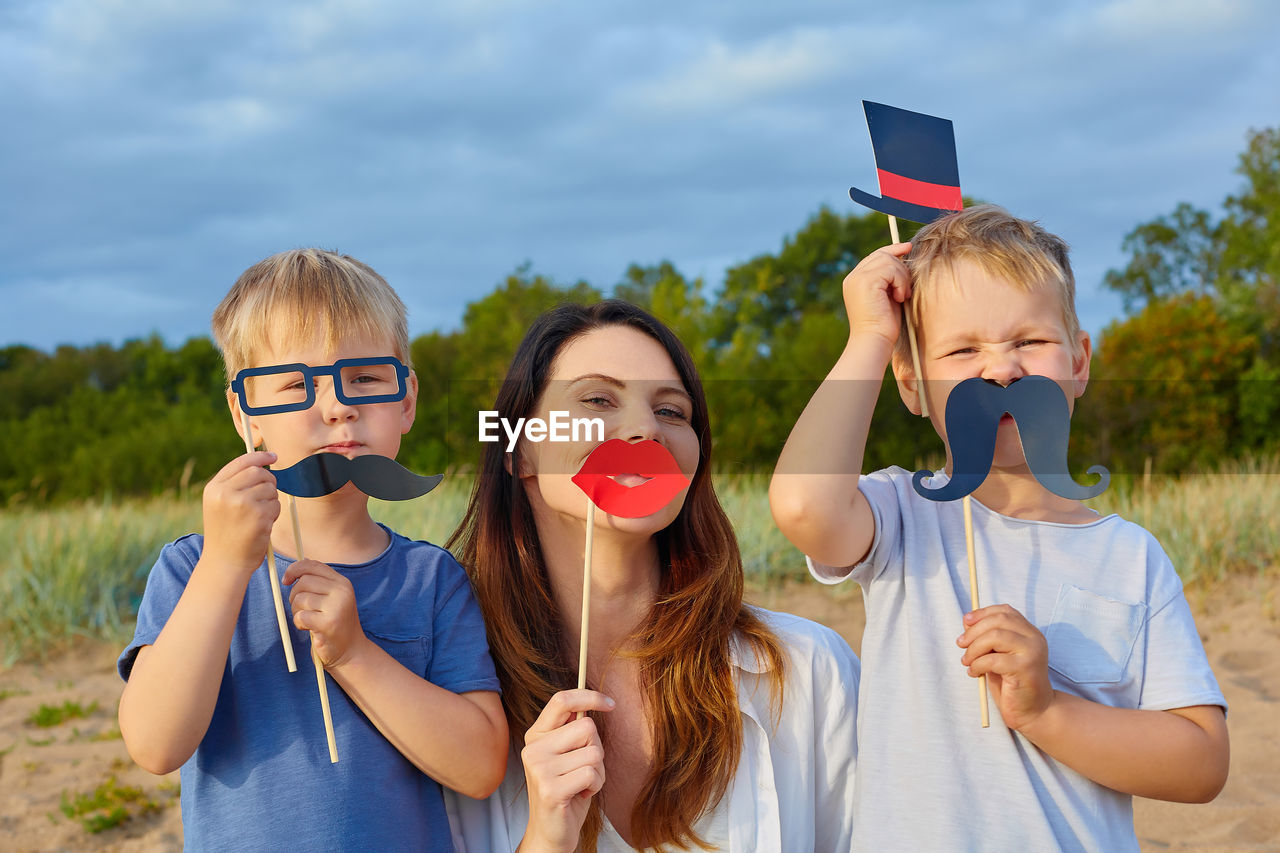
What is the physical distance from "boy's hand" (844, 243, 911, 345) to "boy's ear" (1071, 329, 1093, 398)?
35 cm

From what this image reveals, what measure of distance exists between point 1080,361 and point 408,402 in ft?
4.42

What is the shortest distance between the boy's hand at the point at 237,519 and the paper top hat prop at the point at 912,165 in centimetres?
122

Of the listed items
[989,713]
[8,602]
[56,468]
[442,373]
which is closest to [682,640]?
[989,713]

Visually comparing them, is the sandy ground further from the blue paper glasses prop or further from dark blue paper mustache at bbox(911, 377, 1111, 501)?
the blue paper glasses prop

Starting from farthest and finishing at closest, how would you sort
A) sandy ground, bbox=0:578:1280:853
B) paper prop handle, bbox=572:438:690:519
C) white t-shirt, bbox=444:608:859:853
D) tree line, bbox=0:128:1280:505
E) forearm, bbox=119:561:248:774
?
1. tree line, bbox=0:128:1280:505
2. sandy ground, bbox=0:578:1280:853
3. white t-shirt, bbox=444:608:859:853
4. paper prop handle, bbox=572:438:690:519
5. forearm, bbox=119:561:248:774

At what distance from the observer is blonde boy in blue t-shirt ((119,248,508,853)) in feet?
5.66

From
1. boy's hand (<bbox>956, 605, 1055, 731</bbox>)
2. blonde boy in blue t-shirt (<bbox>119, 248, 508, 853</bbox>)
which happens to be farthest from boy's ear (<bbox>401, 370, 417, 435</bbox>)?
boy's hand (<bbox>956, 605, 1055, 731</bbox>)

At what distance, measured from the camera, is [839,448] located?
1.88 meters

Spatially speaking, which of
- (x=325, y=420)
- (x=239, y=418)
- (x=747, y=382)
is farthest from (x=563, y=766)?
(x=747, y=382)

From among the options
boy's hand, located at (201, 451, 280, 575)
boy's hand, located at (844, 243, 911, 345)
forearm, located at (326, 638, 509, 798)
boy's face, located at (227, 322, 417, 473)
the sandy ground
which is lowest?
the sandy ground

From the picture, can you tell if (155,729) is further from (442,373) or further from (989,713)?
(442,373)

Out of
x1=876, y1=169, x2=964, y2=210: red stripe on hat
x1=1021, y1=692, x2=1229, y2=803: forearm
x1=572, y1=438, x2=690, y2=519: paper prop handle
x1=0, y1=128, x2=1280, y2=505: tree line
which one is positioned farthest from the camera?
x1=0, y1=128, x2=1280, y2=505: tree line

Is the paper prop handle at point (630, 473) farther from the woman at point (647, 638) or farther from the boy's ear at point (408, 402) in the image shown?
the boy's ear at point (408, 402)

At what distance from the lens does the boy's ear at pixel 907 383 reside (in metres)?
2.08
